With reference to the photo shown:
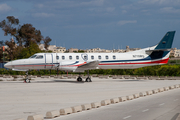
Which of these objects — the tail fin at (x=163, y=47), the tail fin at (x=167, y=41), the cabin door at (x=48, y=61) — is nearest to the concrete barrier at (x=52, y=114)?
the cabin door at (x=48, y=61)

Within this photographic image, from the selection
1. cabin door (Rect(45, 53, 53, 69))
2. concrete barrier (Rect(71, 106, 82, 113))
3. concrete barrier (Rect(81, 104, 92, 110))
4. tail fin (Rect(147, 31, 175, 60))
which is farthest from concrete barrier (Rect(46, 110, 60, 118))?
tail fin (Rect(147, 31, 175, 60))

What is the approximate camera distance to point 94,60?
35.6m

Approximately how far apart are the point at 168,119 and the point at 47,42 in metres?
91.9

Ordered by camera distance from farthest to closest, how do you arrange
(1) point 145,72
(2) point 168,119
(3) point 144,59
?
(1) point 145,72, (3) point 144,59, (2) point 168,119

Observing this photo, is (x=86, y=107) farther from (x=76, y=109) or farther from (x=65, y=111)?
(x=65, y=111)

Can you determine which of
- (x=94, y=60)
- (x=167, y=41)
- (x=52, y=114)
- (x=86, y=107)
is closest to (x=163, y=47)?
(x=167, y=41)

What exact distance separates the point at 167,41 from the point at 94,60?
12137mm

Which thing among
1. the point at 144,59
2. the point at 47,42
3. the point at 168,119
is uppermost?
the point at 47,42

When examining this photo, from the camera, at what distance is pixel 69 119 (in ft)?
36.8

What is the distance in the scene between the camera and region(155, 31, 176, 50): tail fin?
130ft

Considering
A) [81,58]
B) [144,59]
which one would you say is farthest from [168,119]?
[144,59]

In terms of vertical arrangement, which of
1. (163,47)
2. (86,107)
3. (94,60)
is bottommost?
(86,107)

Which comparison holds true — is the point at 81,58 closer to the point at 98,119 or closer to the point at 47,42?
the point at 98,119

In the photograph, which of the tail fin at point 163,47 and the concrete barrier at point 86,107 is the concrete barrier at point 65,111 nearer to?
the concrete barrier at point 86,107
